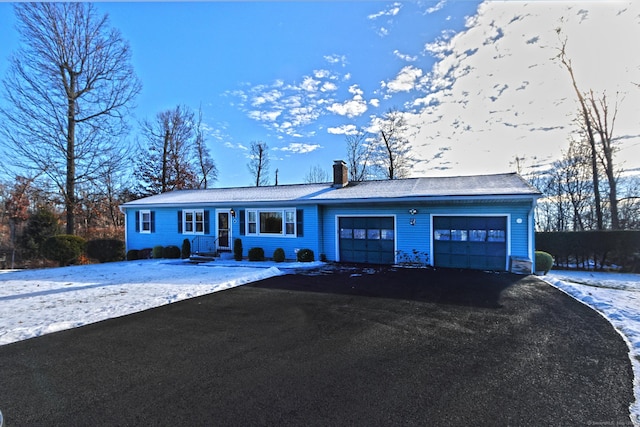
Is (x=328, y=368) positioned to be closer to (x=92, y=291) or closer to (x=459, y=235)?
(x=92, y=291)

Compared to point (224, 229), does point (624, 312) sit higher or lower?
lower

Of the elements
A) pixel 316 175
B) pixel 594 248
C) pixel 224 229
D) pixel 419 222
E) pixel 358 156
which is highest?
pixel 358 156

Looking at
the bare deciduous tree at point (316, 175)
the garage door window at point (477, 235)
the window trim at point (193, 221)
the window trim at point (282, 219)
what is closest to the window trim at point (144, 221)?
the window trim at point (193, 221)

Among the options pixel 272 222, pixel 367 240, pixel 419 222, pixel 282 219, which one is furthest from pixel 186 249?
pixel 419 222

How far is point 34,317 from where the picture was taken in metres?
5.40

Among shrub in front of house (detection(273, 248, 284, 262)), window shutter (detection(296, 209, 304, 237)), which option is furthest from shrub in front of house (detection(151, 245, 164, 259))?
window shutter (detection(296, 209, 304, 237))

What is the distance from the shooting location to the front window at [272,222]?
1346 centimetres

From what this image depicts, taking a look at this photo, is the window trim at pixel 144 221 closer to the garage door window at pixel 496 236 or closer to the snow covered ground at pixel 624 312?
the garage door window at pixel 496 236

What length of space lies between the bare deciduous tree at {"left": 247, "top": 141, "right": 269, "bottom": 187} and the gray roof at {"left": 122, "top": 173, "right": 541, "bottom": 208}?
52.9ft

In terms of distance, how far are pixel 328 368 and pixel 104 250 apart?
55.3 feet

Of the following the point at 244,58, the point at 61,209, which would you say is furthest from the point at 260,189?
the point at 61,209

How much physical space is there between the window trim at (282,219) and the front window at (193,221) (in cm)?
260

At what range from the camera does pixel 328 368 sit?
3490 mm

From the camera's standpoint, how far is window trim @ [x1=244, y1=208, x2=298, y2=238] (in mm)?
13377
